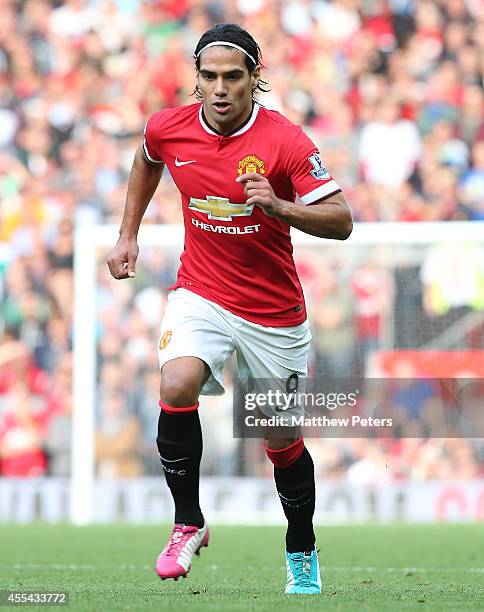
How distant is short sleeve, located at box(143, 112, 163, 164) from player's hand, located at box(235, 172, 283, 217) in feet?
2.55

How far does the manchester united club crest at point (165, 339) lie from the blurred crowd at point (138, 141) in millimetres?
6003

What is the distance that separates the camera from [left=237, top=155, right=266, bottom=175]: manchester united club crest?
5.33 metres

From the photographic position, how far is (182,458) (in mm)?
5324

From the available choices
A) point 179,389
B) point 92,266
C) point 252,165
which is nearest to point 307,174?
point 252,165

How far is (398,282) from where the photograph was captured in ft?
36.7

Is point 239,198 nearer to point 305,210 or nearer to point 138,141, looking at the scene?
point 305,210

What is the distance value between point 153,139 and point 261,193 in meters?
0.94

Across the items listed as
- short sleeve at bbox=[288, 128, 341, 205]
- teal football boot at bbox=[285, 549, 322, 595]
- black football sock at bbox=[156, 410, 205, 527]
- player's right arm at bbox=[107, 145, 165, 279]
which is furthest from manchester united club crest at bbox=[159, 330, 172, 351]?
teal football boot at bbox=[285, 549, 322, 595]

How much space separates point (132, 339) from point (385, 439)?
2.56 m

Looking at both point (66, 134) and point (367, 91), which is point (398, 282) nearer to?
point (367, 91)

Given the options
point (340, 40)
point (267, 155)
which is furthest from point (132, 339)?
point (267, 155)

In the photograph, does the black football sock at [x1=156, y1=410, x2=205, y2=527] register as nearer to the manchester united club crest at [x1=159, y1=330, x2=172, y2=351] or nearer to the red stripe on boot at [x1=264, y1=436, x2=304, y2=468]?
the manchester united club crest at [x1=159, y1=330, x2=172, y2=351]

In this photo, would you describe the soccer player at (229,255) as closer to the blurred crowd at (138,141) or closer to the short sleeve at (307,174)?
the short sleeve at (307,174)

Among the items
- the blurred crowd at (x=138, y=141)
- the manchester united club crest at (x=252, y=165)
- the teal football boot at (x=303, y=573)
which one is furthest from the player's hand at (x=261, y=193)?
the blurred crowd at (x=138, y=141)
